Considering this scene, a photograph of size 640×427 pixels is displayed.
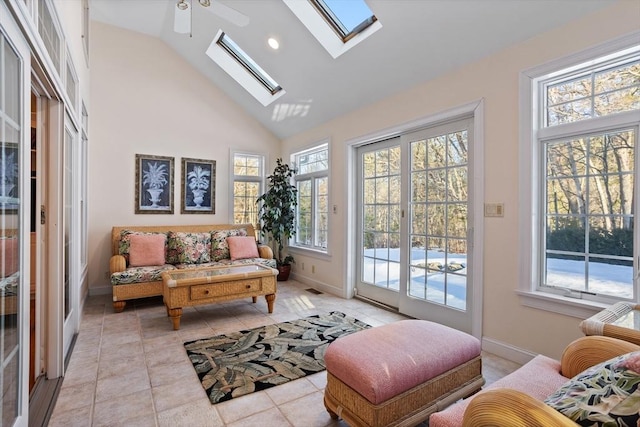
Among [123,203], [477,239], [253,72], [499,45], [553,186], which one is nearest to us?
[553,186]

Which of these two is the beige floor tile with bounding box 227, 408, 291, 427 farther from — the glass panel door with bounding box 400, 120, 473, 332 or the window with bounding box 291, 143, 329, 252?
the window with bounding box 291, 143, 329, 252

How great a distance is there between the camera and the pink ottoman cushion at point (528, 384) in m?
1.22

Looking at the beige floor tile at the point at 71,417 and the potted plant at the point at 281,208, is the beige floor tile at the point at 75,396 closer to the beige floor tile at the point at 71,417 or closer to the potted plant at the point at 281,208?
the beige floor tile at the point at 71,417

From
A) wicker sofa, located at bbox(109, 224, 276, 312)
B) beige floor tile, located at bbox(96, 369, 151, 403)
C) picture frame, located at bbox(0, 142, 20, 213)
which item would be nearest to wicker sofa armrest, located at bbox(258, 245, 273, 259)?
wicker sofa, located at bbox(109, 224, 276, 312)

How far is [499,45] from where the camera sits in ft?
8.89

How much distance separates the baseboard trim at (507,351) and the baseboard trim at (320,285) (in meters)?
2.01

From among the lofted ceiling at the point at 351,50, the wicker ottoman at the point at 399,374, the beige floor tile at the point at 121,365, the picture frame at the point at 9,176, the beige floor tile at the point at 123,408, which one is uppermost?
the lofted ceiling at the point at 351,50

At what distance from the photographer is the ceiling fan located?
2.71 metres

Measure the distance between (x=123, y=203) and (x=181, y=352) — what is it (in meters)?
2.99

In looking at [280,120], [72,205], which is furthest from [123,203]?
[280,120]

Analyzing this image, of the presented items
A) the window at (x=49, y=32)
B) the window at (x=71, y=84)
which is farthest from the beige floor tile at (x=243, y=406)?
the window at (x=71, y=84)

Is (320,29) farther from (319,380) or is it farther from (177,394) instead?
(177,394)

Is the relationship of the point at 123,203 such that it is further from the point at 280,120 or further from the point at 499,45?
the point at 499,45

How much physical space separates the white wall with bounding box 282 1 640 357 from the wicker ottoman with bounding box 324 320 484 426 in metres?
0.89
